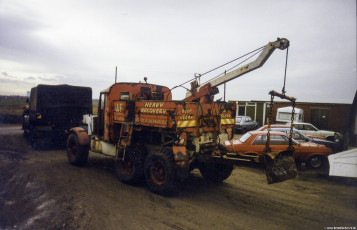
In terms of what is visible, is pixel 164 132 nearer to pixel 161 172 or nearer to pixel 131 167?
pixel 161 172

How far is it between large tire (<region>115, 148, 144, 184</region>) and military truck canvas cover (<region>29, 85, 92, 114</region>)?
6195mm

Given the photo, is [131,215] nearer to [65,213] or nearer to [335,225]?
[65,213]

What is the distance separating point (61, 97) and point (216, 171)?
863 cm

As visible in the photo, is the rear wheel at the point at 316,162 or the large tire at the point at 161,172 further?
the rear wheel at the point at 316,162

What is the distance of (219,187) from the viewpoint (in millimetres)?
6504

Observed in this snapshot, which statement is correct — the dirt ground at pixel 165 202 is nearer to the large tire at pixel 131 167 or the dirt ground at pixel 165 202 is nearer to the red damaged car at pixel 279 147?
the large tire at pixel 131 167

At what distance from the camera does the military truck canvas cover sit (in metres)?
10.7

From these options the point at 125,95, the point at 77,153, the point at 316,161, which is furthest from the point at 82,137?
the point at 316,161

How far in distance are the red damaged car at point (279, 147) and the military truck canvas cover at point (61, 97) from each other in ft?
25.5

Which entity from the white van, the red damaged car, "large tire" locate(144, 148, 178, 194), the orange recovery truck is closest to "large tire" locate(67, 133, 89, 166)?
the orange recovery truck

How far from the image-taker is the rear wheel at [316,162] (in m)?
8.66

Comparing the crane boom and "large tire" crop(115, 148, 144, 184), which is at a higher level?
the crane boom

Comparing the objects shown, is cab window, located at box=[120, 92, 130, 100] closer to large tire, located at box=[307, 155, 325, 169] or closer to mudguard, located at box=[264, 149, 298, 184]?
mudguard, located at box=[264, 149, 298, 184]

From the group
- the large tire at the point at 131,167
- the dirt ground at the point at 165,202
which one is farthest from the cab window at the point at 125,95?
the dirt ground at the point at 165,202
